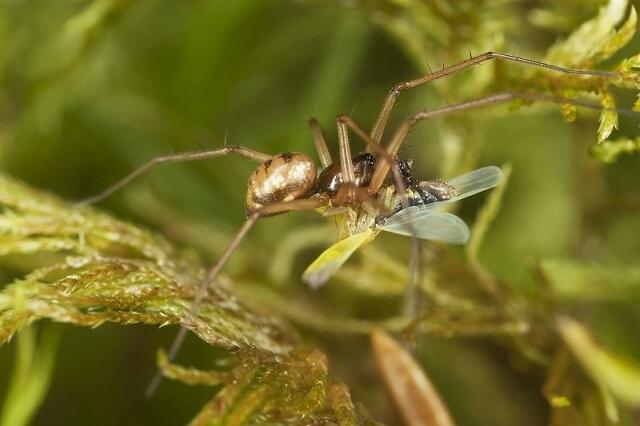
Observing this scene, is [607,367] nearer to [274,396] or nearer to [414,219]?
[414,219]

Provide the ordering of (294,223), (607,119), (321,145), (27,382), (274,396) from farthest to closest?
(294,223) → (321,145) → (27,382) → (607,119) → (274,396)

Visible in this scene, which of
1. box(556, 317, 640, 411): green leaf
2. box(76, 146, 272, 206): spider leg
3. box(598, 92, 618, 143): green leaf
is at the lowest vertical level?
box(556, 317, 640, 411): green leaf

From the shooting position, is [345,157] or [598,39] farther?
[345,157]

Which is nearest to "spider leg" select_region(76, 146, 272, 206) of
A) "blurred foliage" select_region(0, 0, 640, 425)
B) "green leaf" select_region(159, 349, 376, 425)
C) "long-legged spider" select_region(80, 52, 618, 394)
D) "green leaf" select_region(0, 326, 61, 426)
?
"long-legged spider" select_region(80, 52, 618, 394)

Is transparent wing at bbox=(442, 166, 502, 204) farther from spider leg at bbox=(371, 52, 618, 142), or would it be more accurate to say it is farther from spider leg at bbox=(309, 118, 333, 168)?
spider leg at bbox=(309, 118, 333, 168)

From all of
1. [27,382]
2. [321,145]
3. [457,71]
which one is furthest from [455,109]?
[27,382]

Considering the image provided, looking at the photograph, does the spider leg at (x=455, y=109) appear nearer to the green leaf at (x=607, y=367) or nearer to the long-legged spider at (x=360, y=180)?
the long-legged spider at (x=360, y=180)

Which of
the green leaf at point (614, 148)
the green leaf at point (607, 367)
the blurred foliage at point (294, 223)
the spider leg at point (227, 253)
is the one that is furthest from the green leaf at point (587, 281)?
the spider leg at point (227, 253)
